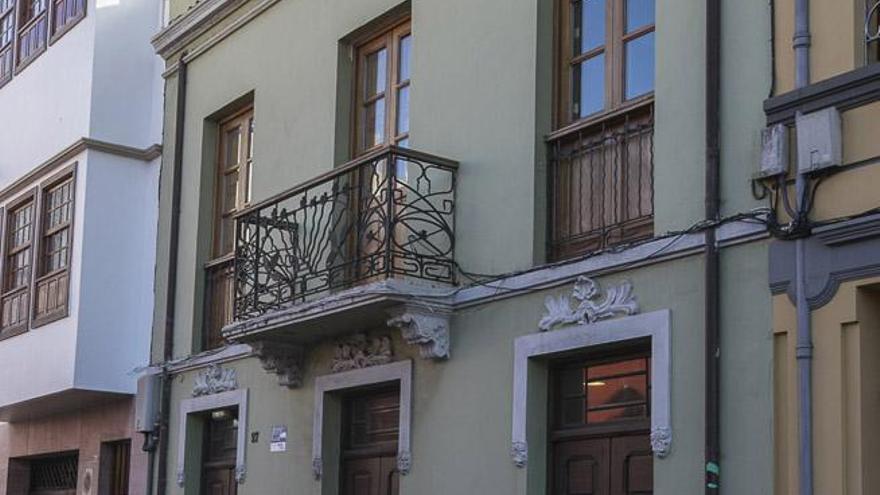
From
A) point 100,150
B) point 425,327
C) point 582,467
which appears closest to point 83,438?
point 100,150

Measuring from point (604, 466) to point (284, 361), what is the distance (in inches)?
163

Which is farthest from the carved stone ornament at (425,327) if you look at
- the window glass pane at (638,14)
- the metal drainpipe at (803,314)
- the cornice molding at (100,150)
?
the cornice molding at (100,150)

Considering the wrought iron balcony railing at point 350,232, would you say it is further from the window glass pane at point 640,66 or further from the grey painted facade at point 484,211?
the window glass pane at point 640,66

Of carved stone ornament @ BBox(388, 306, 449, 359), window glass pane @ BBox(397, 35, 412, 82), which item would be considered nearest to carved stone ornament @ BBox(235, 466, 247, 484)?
carved stone ornament @ BBox(388, 306, 449, 359)

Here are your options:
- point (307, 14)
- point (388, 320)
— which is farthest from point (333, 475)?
point (307, 14)

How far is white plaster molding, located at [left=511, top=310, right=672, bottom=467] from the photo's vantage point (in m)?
9.34

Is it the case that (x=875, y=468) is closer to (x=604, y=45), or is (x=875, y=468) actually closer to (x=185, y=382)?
(x=604, y=45)

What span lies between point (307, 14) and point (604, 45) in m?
4.29

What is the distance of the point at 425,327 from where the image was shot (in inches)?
448

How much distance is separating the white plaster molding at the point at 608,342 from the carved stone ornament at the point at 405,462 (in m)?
1.42

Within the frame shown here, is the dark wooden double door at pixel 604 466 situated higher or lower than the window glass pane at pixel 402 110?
lower

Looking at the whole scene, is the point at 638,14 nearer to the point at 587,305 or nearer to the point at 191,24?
the point at 587,305

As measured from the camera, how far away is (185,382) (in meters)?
15.6

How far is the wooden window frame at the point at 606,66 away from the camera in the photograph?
10359mm
